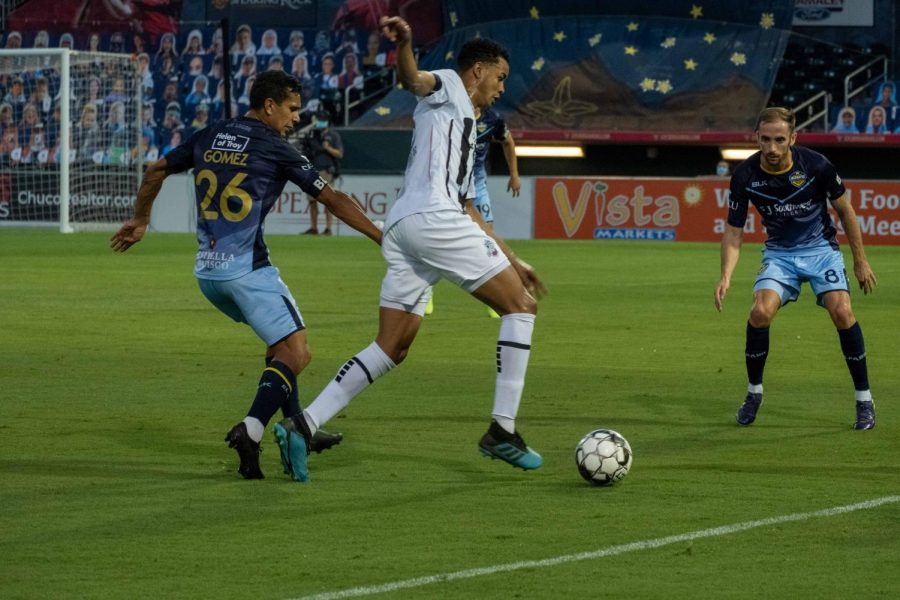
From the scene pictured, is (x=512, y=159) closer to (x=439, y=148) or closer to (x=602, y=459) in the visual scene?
(x=439, y=148)

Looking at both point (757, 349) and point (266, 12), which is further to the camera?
point (266, 12)

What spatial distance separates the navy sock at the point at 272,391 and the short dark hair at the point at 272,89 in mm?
1189

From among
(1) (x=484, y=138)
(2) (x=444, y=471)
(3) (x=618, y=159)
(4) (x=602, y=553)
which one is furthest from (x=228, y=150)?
(3) (x=618, y=159)

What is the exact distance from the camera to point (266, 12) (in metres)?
41.1

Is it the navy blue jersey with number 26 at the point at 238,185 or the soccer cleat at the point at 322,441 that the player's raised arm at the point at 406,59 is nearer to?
the navy blue jersey with number 26 at the point at 238,185

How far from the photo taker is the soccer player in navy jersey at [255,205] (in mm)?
7316

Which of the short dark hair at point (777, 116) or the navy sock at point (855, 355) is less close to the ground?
the short dark hair at point (777, 116)

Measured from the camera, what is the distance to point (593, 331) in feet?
46.8

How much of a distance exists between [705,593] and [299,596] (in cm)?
124

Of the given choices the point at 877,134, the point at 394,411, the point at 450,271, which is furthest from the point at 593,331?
the point at 877,134

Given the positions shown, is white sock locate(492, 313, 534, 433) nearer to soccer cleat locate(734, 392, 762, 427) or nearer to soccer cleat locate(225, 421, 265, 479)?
soccer cleat locate(225, 421, 265, 479)

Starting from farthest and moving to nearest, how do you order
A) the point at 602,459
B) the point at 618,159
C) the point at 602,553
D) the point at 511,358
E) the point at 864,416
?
the point at 618,159 → the point at 864,416 → the point at 511,358 → the point at 602,459 → the point at 602,553

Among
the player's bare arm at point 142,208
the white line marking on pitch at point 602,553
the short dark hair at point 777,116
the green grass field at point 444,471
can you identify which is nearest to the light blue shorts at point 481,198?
the green grass field at point 444,471

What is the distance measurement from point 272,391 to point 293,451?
1.26 feet
